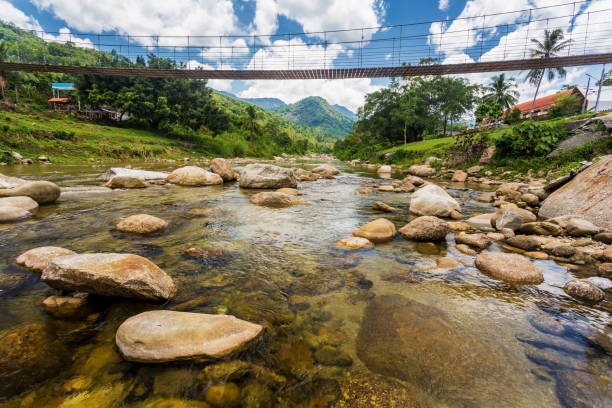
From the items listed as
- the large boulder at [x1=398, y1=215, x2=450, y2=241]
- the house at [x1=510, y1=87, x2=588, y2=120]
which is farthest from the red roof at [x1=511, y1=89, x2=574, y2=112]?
the large boulder at [x1=398, y1=215, x2=450, y2=241]

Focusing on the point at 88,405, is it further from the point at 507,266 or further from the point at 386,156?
the point at 386,156

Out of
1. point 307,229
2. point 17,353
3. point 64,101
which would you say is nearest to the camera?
point 17,353

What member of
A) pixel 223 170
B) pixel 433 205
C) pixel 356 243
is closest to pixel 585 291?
pixel 356 243

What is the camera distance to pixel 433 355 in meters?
2.49

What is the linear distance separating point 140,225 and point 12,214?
10.2 feet

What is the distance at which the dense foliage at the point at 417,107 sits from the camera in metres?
43.6

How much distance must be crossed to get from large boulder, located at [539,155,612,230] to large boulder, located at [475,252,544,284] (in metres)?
3.42

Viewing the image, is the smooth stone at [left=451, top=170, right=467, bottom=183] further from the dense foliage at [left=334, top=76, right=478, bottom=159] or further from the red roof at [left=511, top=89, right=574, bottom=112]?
the red roof at [left=511, top=89, right=574, bottom=112]

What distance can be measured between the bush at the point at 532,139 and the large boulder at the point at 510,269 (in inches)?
682

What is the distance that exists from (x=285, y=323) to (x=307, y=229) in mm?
3647

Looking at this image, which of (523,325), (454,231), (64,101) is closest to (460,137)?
(454,231)

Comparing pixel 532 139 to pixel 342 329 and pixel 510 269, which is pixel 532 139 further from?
pixel 342 329

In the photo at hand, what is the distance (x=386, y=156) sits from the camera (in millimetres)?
38156

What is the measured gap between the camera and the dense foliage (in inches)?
1716
